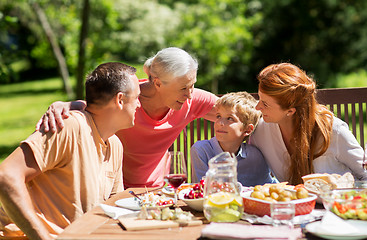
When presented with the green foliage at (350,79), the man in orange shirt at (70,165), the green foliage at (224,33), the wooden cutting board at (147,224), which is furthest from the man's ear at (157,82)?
the green foliage at (350,79)

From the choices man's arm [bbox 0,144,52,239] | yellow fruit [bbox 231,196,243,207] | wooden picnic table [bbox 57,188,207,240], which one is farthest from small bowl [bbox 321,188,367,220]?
man's arm [bbox 0,144,52,239]

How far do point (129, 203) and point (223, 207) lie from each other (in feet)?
2.14

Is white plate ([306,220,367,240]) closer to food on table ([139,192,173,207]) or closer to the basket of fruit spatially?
the basket of fruit

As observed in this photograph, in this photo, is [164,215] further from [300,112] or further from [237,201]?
[300,112]

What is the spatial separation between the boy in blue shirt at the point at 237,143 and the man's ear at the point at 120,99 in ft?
3.50

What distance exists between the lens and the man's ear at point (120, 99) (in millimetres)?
2987

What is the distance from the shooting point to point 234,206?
241 centimetres

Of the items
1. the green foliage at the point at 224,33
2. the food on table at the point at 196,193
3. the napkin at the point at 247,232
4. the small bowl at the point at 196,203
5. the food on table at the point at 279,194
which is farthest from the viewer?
the green foliage at the point at 224,33

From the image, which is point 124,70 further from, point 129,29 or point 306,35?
point 306,35

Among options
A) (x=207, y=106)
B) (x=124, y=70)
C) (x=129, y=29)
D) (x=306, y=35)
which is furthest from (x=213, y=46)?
(x=124, y=70)

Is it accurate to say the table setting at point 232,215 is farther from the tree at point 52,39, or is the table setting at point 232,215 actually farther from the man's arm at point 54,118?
the tree at point 52,39

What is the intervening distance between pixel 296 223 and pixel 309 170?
133cm

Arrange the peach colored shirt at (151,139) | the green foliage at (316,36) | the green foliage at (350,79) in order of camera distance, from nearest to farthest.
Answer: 1. the peach colored shirt at (151,139)
2. the green foliage at (350,79)
3. the green foliage at (316,36)

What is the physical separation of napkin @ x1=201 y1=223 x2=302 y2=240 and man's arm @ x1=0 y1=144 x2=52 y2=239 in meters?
0.94
